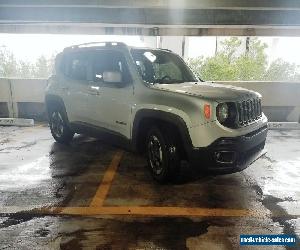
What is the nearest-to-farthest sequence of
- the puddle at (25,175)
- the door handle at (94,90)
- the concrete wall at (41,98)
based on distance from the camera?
the puddle at (25,175) < the door handle at (94,90) < the concrete wall at (41,98)

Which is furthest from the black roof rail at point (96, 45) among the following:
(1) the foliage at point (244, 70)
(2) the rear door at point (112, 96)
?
(1) the foliage at point (244, 70)

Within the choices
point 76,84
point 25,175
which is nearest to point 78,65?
point 76,84

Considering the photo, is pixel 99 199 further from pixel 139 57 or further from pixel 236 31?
pixel 236 31

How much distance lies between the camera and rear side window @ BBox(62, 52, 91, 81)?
237 inches

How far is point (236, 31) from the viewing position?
11.6m

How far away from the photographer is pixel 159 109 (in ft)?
14.5

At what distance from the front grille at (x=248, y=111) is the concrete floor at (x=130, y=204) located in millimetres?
1041

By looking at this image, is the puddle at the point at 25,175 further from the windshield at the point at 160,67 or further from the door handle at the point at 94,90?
the windshield at the point at 160,67

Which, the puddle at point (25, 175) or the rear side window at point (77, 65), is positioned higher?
the rear side window at point (77, 65)

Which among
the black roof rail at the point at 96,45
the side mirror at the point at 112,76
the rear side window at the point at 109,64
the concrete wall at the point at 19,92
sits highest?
the black roof rail at the point at 96,45

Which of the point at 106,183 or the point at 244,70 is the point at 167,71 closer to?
the point at 106,183

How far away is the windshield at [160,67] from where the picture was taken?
203 inches

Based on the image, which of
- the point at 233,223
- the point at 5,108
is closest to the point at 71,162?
the point at 233,223

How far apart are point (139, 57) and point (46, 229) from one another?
315 cm
